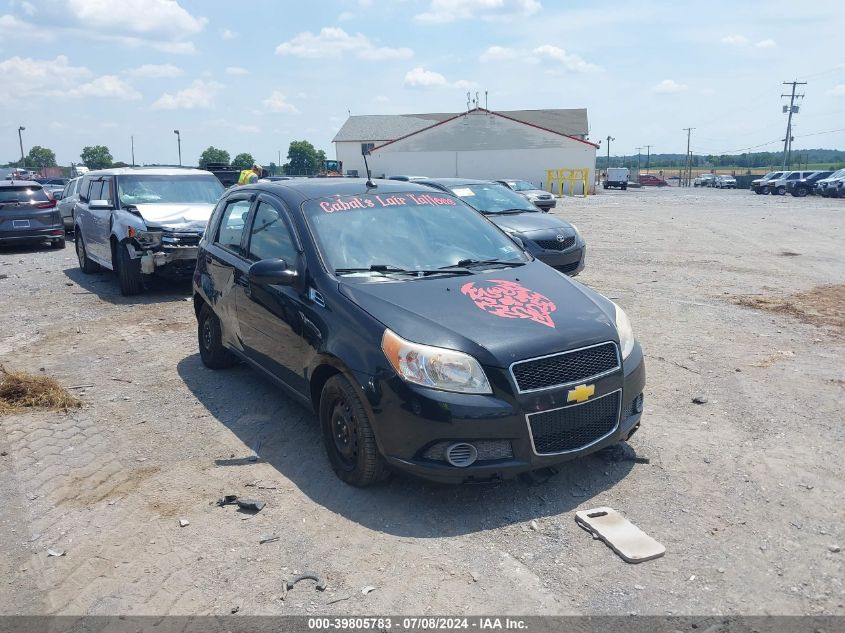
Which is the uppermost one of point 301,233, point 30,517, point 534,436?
point 301,233

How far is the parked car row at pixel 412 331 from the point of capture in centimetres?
392

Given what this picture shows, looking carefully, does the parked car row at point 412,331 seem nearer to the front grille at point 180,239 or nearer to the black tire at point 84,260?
the front grille at point 180,239

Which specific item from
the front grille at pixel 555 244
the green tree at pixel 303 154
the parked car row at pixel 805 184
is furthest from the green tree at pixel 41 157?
the front grille at pixel 555 244

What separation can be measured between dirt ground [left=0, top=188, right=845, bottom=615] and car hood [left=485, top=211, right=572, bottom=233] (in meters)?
4.26

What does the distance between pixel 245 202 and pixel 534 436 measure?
345 centimetres

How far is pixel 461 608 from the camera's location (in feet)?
10.6

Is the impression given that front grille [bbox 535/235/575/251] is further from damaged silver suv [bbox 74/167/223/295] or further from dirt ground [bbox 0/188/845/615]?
damaged silver suv [bbox 74/167/223/295]

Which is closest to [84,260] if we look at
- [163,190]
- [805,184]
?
[163,190]

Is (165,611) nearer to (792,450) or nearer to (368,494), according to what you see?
(368,494)

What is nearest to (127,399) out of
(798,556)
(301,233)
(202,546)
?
(301,233)

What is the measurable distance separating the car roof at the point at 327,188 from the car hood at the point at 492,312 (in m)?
1.12

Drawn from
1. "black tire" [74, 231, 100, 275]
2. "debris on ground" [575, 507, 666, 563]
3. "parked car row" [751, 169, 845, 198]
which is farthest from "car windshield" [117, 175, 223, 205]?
"parked car row" [751, 169, 845, 198]

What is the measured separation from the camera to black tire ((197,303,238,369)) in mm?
6664

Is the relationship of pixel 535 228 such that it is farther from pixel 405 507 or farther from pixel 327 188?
pixel 405 507
